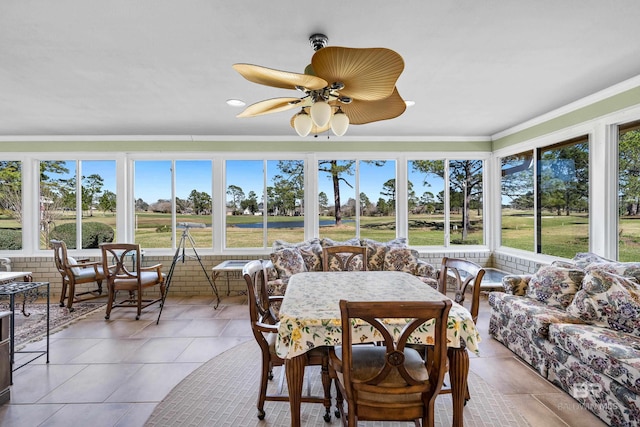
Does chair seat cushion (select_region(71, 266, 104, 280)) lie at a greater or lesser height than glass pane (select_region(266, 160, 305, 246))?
lesser

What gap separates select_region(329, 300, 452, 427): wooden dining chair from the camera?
4.36ft

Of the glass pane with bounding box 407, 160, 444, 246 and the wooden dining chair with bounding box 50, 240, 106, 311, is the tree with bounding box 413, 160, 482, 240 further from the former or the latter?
the wooden dining chair with bounding box 50, 240, 106, 311

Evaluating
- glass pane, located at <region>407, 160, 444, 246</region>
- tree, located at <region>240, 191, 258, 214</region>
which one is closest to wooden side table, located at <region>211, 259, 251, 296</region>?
tree, located at <region>240, 191, 258, 214</region>

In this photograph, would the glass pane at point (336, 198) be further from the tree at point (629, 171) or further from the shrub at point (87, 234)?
the shrub at point (87, 234)

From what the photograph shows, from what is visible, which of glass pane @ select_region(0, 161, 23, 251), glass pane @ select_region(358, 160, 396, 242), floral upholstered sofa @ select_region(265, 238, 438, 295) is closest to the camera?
floral upholstered sofa @ select_region(265, 238, 438, 295)

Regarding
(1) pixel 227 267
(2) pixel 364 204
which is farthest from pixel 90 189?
(2) pixel 364 204

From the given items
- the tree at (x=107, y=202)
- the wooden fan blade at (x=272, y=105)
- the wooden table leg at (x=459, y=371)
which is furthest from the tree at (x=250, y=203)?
the wooden table leg at (x=459, y=371)

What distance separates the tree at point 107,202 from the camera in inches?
205

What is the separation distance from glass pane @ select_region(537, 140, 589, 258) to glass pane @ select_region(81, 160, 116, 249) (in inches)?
253

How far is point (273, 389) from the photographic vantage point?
242cm

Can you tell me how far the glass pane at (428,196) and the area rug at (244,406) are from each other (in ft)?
10.0

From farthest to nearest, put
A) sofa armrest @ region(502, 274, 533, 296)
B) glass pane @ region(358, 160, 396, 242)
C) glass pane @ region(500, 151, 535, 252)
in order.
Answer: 1. glass pane @ region(358, 160, 396, 242)
2. glass pane @ region(500, 151, 535, 252)
3. sofa armrest @ region(502, 274, 533, 296)

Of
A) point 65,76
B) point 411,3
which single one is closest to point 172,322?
point 65,76

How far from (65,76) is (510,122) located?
515 cm
